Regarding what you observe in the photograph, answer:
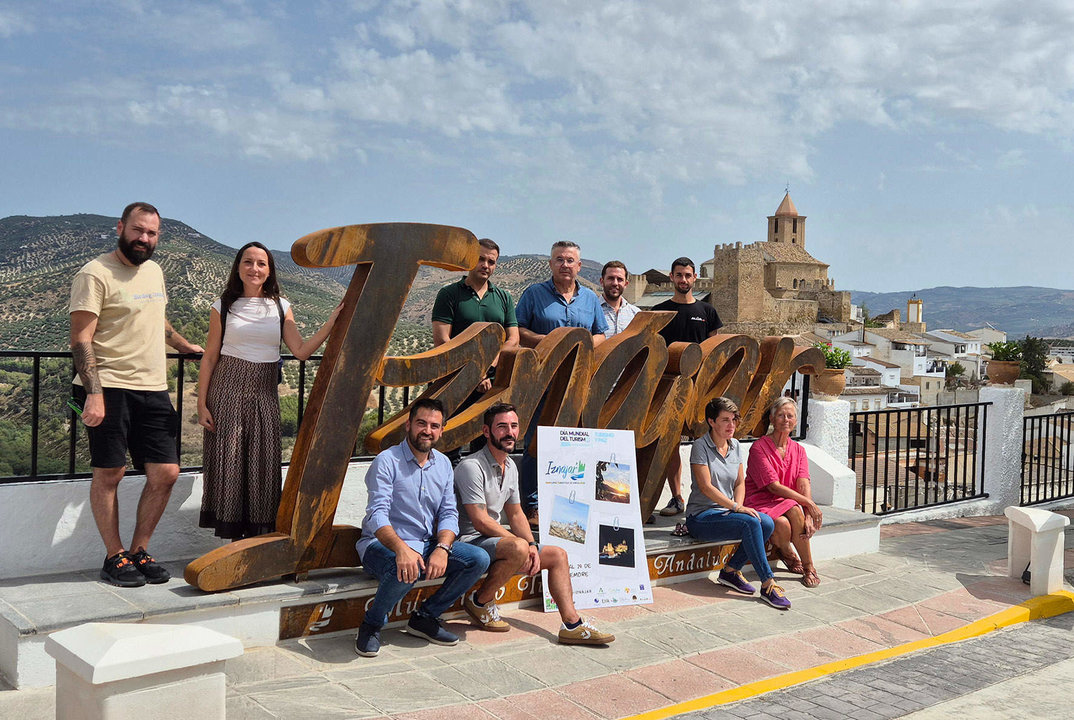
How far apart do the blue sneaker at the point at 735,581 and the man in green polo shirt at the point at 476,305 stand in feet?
6.65

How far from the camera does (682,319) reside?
7.58 m

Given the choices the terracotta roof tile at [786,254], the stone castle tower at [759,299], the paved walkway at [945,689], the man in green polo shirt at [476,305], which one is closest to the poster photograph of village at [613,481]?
the man in green polo shirt at [476,305]

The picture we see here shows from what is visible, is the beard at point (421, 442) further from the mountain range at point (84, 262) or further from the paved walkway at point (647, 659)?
the mountain range at point (84, 262)

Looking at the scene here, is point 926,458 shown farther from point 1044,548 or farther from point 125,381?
point 125,381

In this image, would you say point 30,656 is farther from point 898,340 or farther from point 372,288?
point 898,340

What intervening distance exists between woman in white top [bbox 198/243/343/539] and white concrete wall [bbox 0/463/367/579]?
0.37 m

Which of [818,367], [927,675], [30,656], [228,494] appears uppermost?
[818,367]

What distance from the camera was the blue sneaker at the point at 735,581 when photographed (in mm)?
6711

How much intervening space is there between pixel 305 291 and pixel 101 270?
2839 centimetres

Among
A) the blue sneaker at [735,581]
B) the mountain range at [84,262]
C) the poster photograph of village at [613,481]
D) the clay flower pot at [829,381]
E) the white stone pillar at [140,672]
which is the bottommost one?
the blue sneaker at [735,581]

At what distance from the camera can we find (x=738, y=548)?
266 inches

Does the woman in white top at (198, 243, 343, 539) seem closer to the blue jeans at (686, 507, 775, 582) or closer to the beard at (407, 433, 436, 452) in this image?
the beard at (407, 433, 436, 452)

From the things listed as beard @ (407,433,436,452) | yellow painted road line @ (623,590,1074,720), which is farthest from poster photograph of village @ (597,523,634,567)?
beard @ (407,433,436,452)

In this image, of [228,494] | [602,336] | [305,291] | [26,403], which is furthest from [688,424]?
[305,291]
